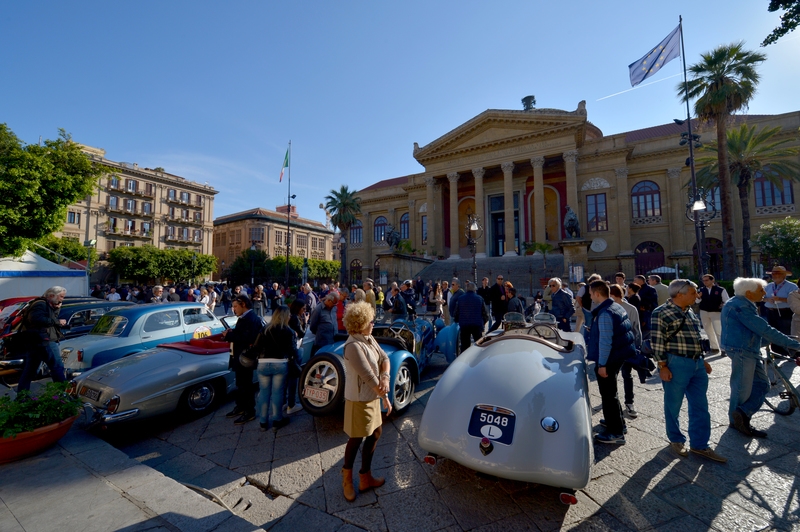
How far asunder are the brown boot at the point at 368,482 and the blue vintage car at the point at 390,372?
112 cm

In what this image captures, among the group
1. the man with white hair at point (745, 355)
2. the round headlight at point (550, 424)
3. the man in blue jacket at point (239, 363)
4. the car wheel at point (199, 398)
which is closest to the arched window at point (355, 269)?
the car wheel at point (199, 398)

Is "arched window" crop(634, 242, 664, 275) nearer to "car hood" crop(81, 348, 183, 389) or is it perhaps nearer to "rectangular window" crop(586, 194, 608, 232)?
"rectangular window" crop(586, 194, 608, 232)

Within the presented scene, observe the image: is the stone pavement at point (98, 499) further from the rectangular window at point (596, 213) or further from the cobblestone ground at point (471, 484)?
the rectangular window at point (596, 213)

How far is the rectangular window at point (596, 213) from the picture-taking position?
28.2 metres

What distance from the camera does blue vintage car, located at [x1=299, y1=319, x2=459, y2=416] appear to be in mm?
4109

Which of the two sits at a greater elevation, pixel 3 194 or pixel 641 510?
pixel 3 194

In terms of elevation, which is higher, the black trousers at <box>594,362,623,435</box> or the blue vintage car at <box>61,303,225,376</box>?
the blue vintage car at <box>61,303,225,376</box>

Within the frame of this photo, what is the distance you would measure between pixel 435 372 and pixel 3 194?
17.3m

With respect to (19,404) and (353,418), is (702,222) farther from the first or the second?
(19,404)

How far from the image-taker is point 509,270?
24.8 meters

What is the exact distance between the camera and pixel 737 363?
13.1ft

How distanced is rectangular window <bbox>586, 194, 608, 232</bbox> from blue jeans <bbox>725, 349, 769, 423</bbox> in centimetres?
2707

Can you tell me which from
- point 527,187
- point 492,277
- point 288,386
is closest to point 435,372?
point 288,386

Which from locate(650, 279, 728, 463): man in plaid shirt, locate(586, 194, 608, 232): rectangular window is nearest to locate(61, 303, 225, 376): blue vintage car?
locate(650, 279, 728, 463): man in plaid shirt
